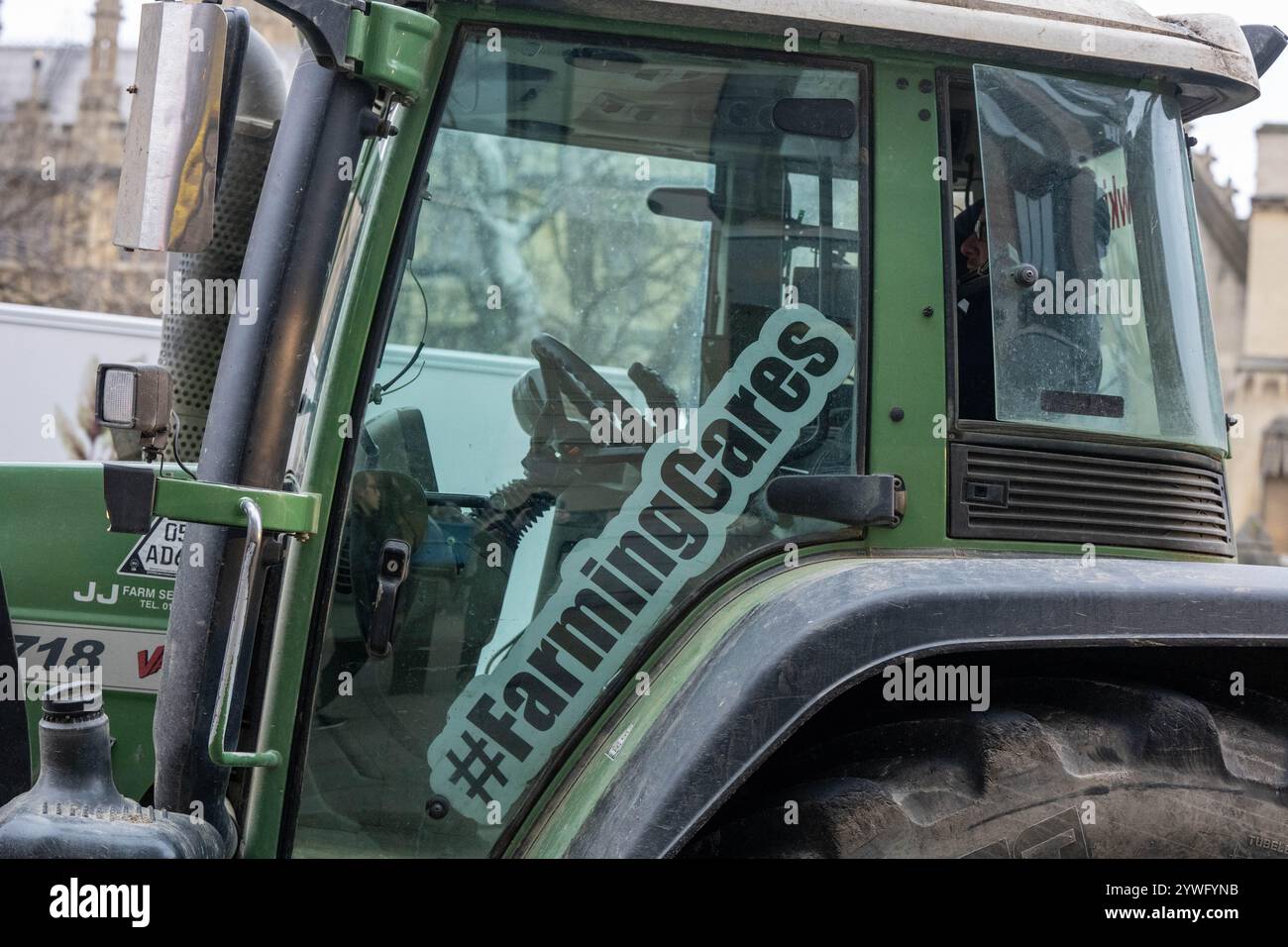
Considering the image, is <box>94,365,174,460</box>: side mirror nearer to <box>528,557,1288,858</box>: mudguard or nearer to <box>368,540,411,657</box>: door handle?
<box>368,540,411,657</box>: door handle

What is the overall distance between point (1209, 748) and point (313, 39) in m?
1.95

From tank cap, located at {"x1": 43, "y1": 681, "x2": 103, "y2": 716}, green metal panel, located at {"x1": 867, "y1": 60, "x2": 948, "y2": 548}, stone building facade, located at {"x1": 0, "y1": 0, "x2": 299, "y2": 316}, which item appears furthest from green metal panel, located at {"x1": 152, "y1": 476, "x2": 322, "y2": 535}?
stone building facade, located at {"x1": 0, "y1": 0, "x2": 299, "y2": 316}

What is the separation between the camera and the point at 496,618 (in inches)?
91.1

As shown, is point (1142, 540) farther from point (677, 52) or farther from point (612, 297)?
point (677, 52)

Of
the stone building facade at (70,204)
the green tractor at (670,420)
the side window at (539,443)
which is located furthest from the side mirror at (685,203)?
the stone building facade at (70,204)

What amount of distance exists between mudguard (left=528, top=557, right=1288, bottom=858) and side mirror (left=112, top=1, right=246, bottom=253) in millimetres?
1107

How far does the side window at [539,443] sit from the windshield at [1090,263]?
278 mm

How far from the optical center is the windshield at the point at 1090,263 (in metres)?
2.29

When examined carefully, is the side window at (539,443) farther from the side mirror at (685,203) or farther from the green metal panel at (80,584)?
the green metal panel at (80,584)

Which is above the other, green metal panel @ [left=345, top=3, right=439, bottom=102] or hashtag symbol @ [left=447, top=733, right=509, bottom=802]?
green metal panel @ [left=345, top=3, right=439, bottom=102]

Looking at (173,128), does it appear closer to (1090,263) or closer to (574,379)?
(574,379)

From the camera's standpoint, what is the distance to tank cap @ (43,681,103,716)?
2094 mm
